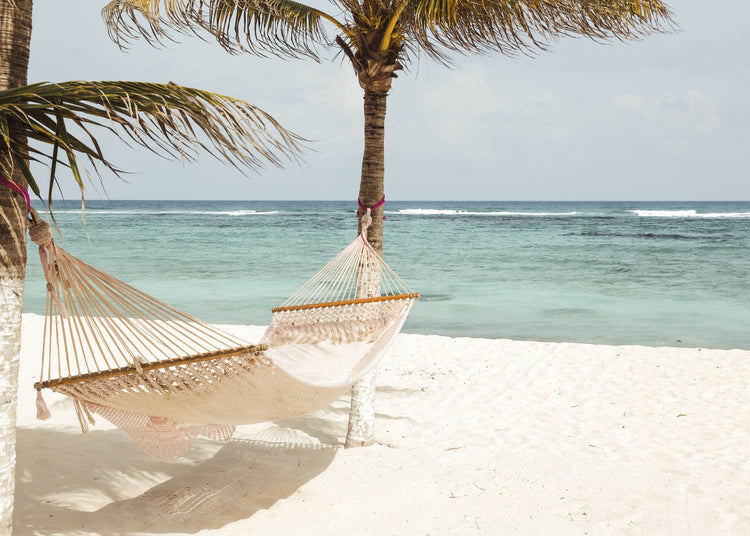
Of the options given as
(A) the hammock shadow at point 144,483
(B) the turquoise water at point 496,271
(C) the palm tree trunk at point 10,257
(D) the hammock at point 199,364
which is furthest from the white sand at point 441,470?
(B) the turquoise water at point 496,271

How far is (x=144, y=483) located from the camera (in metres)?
2.43

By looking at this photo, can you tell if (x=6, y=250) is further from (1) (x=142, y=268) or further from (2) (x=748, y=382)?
(1) (x=142, y=268)

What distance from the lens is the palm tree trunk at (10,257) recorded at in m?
1.44

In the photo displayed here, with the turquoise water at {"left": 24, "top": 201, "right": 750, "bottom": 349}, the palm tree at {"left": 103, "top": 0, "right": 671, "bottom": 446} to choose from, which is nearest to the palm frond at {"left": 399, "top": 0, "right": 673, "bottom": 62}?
the palm tree at {"left": 103, "top": 0, "right": 671, "bottom": 446}

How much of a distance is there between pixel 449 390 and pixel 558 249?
1245 centimetres

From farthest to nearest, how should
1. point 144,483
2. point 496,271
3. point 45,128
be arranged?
point 496,271
point 144,483
point 45,128

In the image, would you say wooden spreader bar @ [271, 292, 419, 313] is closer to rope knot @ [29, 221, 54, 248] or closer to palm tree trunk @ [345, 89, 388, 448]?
palm tree trunk @ [345, 89, 388, 448]

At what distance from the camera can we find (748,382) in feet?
13.2

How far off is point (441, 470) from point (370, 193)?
1.19 meters

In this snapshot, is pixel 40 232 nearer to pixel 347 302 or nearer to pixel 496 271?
pixel 347 302

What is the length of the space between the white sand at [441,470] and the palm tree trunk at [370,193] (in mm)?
106

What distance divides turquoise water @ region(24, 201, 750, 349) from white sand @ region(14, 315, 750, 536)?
1148mm

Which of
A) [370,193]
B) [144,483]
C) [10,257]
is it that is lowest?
[144,483]

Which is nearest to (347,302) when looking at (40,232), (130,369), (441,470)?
(441,470)
